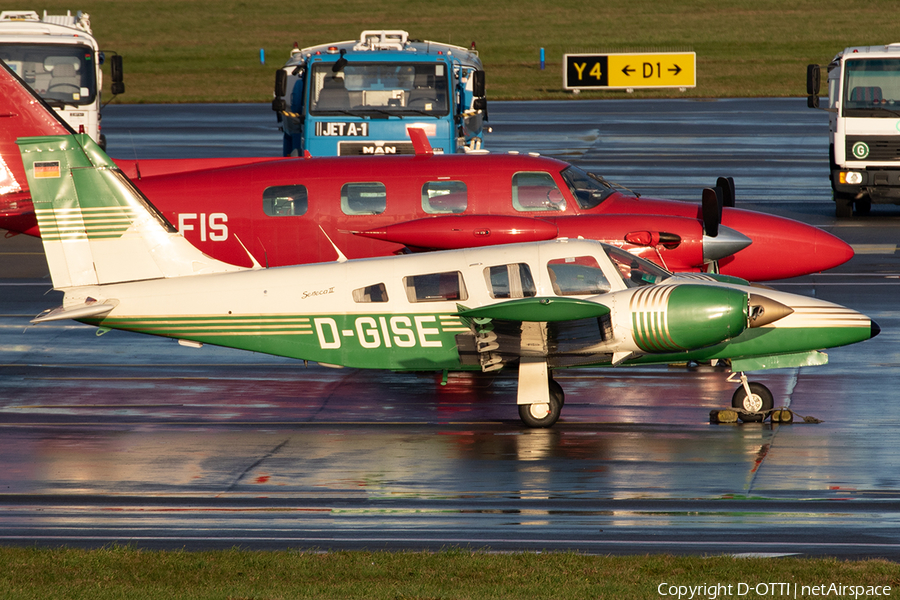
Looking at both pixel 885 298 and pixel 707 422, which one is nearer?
pixel 707 422

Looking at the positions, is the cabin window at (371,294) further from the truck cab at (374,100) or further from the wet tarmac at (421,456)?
the truck cab at (374,100)

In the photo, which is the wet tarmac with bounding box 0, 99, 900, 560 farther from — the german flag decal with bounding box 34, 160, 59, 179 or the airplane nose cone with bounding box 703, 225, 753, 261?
the german flag decal with bounding box 34, 160, 59, 179

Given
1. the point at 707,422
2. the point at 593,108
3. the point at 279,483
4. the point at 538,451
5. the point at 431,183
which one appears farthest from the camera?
the point at 593,108

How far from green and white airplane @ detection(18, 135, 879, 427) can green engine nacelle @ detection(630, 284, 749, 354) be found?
0.05 ft

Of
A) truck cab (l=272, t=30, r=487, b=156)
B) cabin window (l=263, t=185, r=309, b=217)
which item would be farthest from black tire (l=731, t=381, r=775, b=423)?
truck cab (l=272, t=30, r=487, b=156)

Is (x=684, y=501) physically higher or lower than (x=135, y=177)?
lower

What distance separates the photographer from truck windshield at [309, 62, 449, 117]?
2605 centimetres

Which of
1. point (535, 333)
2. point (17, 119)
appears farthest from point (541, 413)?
point (17, 119)

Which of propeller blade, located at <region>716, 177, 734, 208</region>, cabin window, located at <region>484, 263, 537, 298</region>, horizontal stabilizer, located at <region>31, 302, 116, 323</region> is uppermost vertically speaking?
propeller blade, located at <region>716, 177, 734, 208</region>

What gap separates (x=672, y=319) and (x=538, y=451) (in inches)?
87.3

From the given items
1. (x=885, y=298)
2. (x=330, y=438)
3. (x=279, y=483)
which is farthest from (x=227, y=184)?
(x=885, y=298)

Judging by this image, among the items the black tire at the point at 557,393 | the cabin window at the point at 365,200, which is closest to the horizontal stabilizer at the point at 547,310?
the black tire at the point at 557,393

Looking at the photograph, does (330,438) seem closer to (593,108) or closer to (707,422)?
(707,422)

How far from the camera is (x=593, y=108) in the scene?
2191 inches
